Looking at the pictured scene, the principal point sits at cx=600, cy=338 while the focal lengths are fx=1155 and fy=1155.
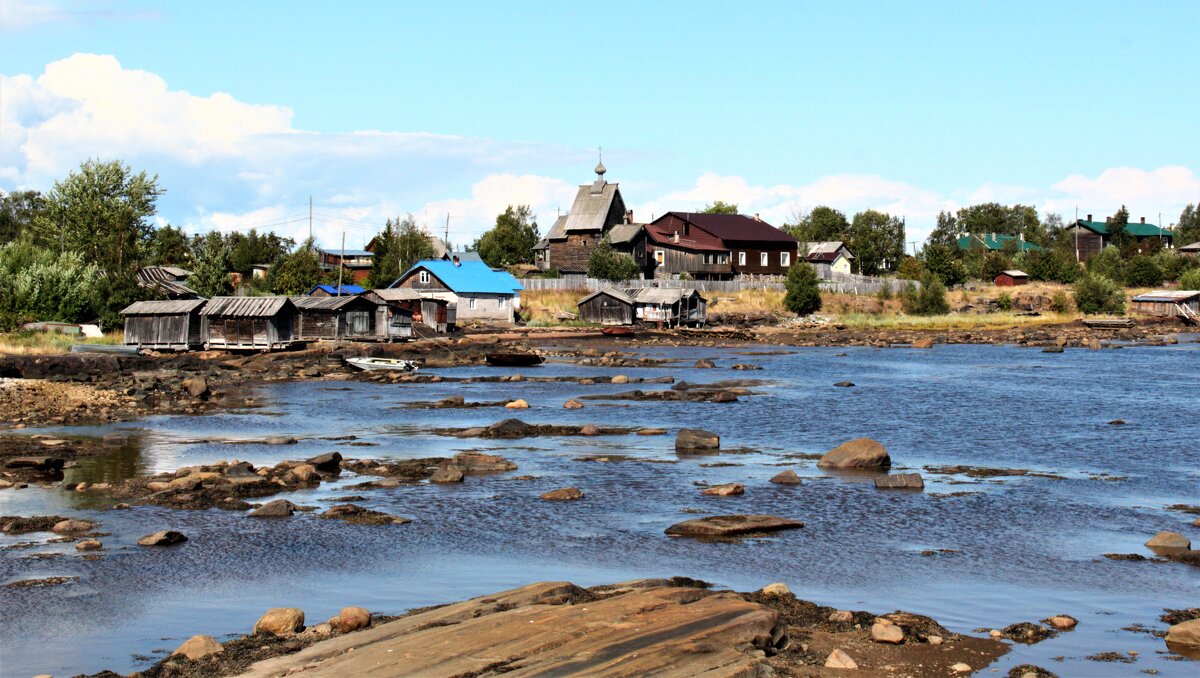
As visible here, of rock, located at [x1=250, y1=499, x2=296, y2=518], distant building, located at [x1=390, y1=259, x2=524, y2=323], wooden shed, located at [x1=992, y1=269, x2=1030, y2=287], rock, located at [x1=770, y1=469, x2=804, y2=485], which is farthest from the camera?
wooden shed, located at [x1=992, y1=269, x2=1030, y2=287]

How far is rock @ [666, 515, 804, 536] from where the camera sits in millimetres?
20469

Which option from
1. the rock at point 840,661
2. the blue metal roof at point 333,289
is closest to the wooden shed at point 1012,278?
the blue metal roof at point 333,289

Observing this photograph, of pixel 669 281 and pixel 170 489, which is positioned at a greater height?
pixel 669 281

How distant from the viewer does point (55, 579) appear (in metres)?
17.0

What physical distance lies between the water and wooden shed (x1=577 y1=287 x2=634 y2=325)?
49.1 metres

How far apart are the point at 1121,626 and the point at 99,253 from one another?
278 feet

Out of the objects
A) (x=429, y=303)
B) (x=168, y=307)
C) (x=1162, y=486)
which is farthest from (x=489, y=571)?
(x=429, y=303)

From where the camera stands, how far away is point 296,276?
8800 centimetres

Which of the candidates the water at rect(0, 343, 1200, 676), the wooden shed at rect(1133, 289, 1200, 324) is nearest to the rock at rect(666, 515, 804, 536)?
the water at rect(0, 343, 1200, 676)

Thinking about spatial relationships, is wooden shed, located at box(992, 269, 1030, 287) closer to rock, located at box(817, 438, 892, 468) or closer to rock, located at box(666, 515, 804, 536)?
rock, located at box(817, 438, 892, 468)

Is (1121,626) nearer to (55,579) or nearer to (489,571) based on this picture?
(489,571)

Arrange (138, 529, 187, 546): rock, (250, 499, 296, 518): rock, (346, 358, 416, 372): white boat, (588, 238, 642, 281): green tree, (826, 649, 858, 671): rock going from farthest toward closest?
(588, 238, 642, 281): green tree
(346, 358, 416, 372): white boat
(250, 499, 296, 518): rock
(138, 529, 187, 546): rock
(826, 649, 858, 671): rock

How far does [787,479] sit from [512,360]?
125 ft

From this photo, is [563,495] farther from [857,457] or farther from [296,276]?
[296,276]
